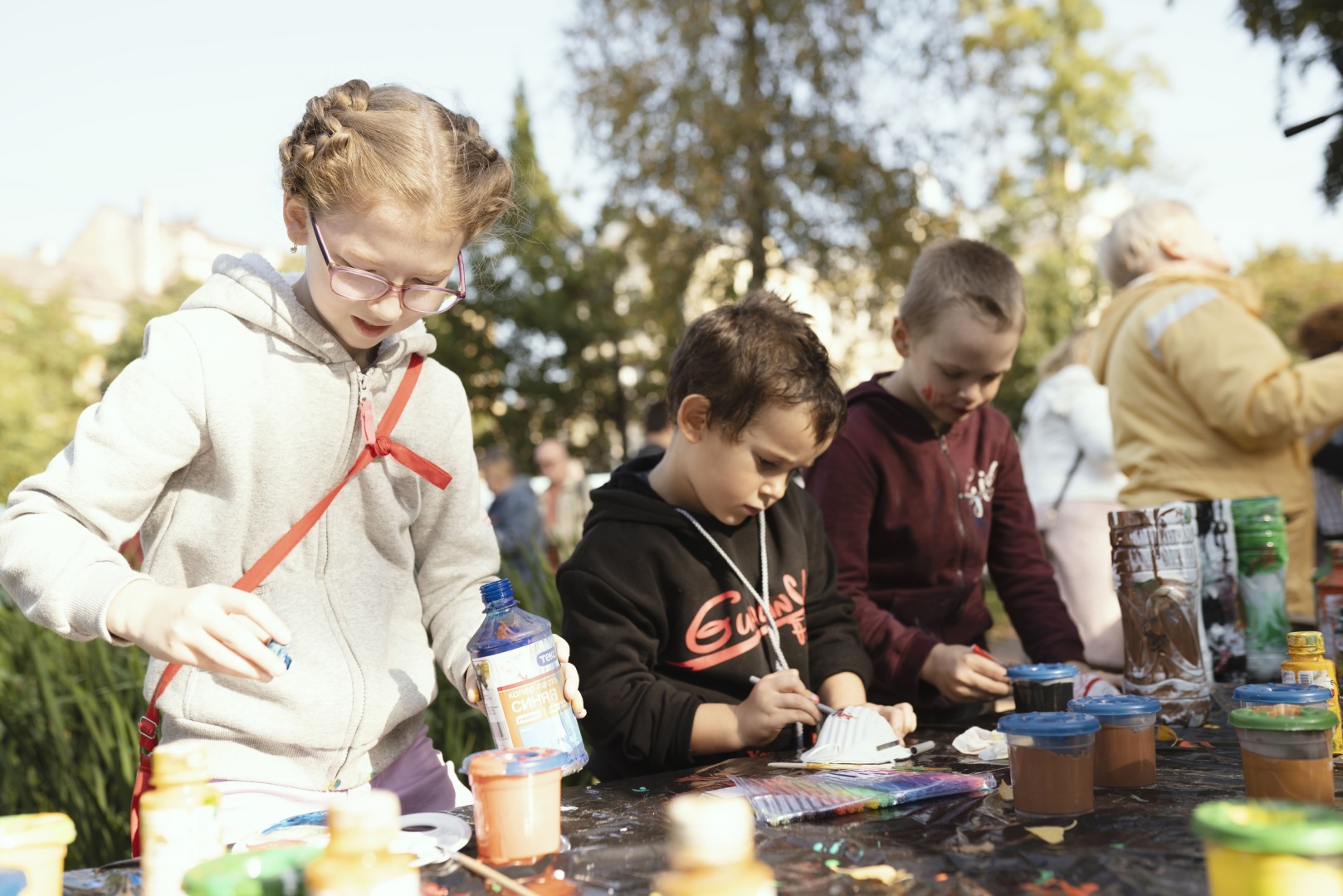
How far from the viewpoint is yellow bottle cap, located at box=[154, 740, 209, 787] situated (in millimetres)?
1288

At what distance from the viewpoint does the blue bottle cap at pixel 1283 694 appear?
1.63 meters

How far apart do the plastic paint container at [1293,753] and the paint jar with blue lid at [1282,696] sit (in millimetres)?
140

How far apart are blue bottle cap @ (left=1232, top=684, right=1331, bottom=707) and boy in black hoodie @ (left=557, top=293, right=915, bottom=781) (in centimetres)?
64

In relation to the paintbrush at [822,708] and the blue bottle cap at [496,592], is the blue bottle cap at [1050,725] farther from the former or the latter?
the blue bottle cap at [496,592]

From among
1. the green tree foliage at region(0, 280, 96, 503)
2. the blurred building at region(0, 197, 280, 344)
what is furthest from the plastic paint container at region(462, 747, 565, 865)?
the blurred building at region(0, 197, 280, 344)

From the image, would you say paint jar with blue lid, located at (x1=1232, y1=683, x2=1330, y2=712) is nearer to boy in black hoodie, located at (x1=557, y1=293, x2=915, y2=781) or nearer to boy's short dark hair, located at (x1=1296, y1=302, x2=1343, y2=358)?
boy in black hoodie, located at (x1=557, y1=293, x2=915, y2=781)

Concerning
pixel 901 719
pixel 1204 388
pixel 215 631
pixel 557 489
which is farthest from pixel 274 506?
pixel 557 489

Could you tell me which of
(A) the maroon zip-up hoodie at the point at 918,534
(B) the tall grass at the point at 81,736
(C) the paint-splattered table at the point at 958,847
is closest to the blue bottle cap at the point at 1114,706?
Result: (C) the paint-splattered table at the point at 958,847

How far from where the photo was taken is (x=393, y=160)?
6.14 feet

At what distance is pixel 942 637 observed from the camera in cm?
302

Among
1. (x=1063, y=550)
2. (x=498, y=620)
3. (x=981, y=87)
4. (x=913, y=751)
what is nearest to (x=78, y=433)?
(x=498, y=620)

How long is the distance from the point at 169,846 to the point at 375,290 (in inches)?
36.6

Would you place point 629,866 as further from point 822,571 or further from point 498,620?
point 822,571

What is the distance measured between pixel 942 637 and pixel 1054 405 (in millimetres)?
2160
